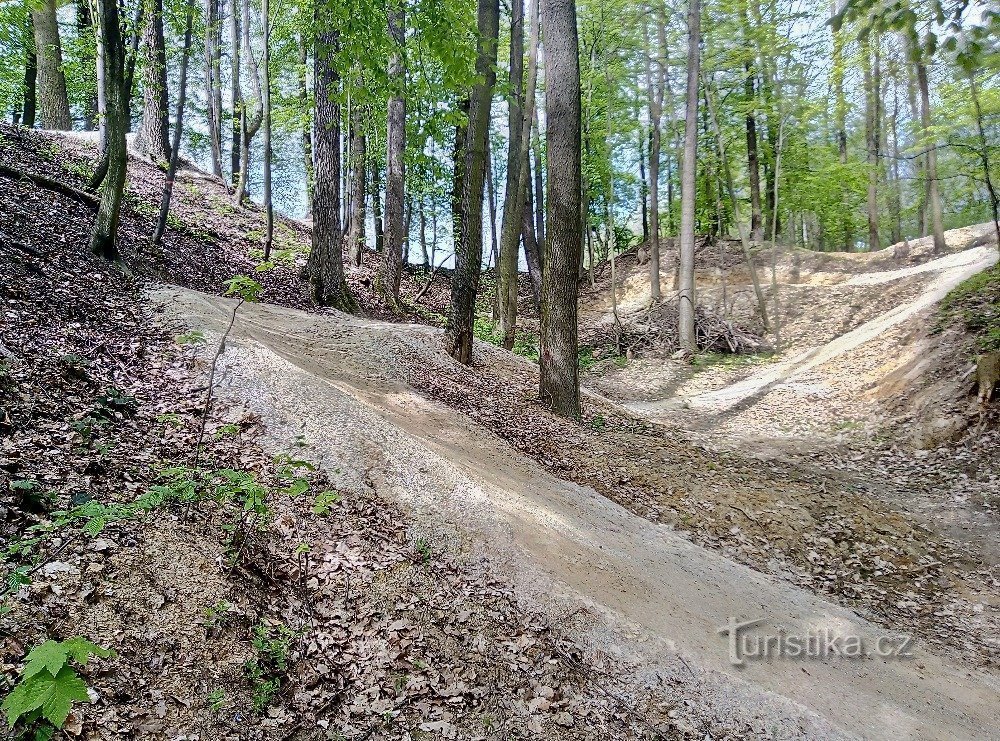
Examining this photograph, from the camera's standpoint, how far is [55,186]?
9117 millimetres

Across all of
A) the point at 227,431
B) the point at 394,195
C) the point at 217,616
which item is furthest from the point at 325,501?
the point at 394,195

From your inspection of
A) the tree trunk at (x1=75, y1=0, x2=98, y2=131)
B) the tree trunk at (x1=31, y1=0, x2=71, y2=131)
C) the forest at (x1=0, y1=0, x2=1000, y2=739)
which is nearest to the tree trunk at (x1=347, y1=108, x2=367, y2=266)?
the forest at (x1=0, y1=0, x2=1000, y2=739)

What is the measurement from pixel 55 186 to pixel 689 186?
13.3 meters

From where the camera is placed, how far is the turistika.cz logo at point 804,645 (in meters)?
4.43

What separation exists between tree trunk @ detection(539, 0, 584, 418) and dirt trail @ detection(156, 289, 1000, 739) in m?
1.77

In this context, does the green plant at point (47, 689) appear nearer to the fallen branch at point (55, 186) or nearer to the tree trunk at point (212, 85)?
the fallen branch at point (55, 186)

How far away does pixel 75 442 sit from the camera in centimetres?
409

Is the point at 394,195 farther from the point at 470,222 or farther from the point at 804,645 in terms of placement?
the point at 804,645

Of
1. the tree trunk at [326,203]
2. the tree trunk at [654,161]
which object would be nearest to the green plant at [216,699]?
the tree trunk at [326,203]

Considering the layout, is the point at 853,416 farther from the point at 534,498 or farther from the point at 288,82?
the point at 288,82

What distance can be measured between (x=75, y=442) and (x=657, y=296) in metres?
17.6

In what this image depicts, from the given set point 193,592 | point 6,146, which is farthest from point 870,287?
point 6,146

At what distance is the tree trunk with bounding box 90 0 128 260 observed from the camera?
22.2 feet

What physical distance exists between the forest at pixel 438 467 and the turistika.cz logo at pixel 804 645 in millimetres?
32
